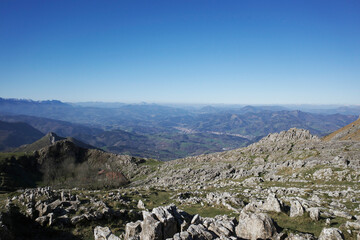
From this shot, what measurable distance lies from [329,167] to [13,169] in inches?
4789

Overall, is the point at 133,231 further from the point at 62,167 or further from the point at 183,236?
the point at 62,167

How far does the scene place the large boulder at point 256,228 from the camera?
16.3 metres

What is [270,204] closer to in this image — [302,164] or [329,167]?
[329,167]

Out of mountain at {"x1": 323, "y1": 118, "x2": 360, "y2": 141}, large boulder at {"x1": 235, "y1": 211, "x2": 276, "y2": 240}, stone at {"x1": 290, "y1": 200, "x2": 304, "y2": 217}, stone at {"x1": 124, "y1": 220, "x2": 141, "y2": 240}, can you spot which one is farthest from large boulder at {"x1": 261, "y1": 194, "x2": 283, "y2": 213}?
mountain at {"x1": 323, "y1": 118, "x2": 360, "y2": 141}

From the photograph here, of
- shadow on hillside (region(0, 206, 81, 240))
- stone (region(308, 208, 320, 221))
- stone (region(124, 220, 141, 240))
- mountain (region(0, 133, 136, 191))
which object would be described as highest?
stone (region(124, 220, 141, 240))

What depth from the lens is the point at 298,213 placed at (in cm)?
2188

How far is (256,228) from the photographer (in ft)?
54.1

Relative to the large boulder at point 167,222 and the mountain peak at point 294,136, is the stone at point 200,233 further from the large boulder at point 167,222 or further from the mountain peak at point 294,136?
the mountain peak at point 294,136

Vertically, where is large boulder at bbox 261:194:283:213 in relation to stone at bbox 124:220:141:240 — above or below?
below

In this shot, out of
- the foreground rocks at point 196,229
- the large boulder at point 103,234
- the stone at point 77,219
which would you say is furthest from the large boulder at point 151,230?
the stone at point 77,219

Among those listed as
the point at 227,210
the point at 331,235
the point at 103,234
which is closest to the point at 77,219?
the point at 103,234

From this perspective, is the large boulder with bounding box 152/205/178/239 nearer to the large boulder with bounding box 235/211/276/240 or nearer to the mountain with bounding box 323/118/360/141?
the large boulder with bounding box 235/211/276/240

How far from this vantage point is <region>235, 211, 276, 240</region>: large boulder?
53.4 ft

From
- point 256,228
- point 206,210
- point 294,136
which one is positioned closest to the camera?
point 256,228
